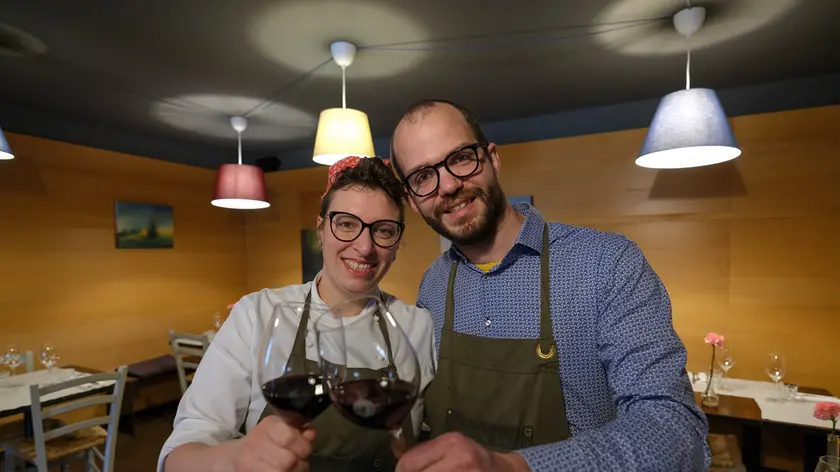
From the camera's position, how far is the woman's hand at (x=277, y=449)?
2.26 ft

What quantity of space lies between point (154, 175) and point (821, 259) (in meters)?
6.45

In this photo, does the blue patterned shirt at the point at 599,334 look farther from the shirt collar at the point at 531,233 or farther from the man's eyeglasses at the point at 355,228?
the man's eyeglasses at the point at 355,228

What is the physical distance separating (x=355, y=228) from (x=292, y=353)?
69cm

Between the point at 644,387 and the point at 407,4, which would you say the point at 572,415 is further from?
the point at 407,4

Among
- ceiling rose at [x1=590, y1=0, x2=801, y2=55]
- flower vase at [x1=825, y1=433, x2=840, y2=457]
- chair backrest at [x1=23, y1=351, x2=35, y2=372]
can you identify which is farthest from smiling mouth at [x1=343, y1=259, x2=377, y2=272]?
chair backrest at [x1=23, y1=351, x2=35, y2=372]

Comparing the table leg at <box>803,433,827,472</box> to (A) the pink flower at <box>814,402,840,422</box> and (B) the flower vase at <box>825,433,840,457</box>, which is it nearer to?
(A) the pink flower at <box>814,402,840,422</box>

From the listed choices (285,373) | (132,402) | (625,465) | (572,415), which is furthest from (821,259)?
(132,402)

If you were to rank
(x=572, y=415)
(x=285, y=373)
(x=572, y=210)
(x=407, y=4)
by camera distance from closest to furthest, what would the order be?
(x=285, y=373) → (x=572, y=415) → (x=407, y=4) → (x=572, y=210)

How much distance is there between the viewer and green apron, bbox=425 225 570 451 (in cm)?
117

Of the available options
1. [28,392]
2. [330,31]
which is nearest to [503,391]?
[330,31]

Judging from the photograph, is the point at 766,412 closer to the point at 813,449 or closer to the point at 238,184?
the point at 813,449

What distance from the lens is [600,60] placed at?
3.28 m

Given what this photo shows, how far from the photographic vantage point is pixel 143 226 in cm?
499

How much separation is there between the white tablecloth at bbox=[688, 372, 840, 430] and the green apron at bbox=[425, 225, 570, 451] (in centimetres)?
225
